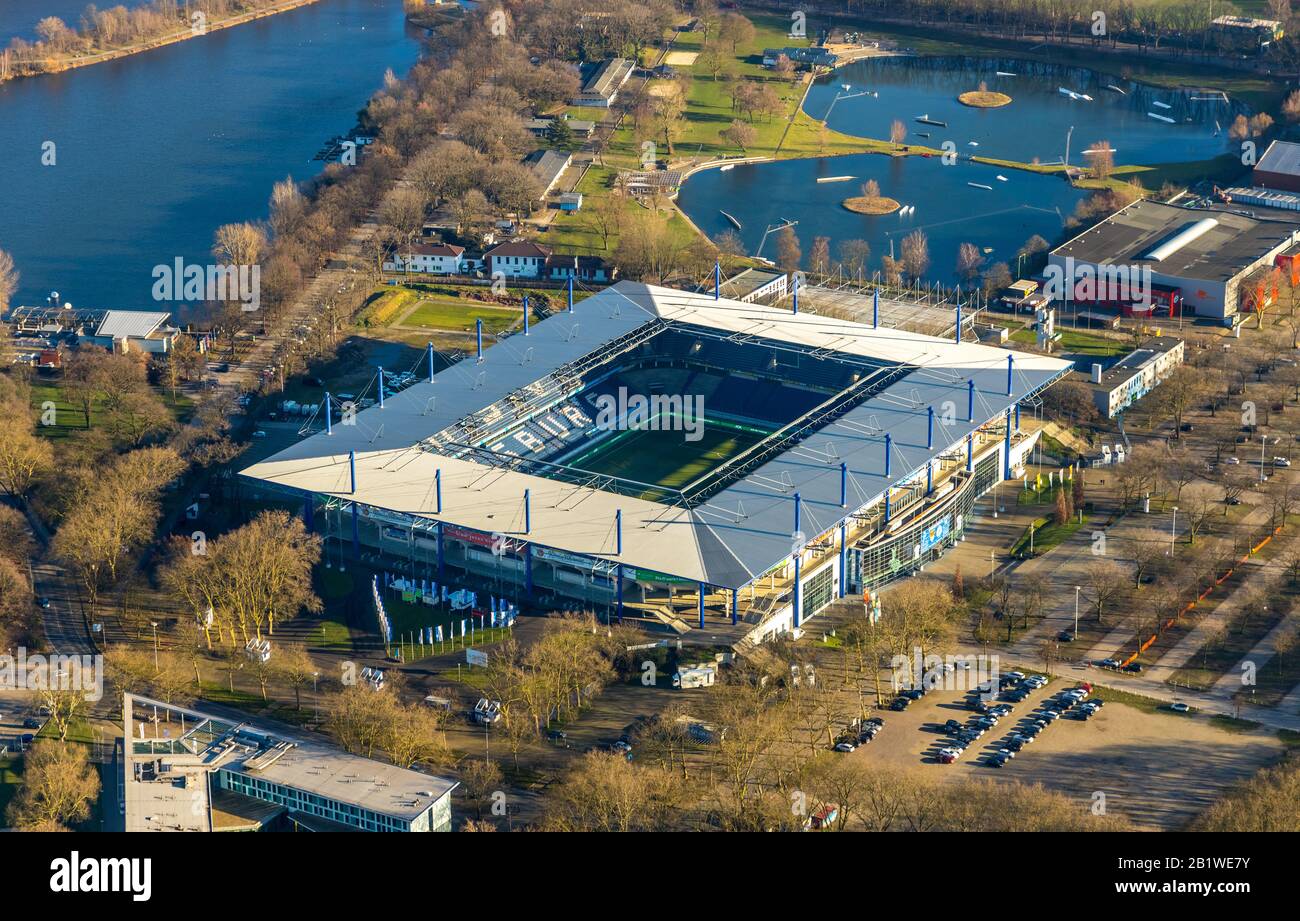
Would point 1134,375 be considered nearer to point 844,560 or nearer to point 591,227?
point 844,560

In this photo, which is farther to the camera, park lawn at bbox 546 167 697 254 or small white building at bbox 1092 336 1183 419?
park lawn at bbox 546 167 697 254

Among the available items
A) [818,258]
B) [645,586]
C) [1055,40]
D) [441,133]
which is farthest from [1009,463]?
[1055,40]

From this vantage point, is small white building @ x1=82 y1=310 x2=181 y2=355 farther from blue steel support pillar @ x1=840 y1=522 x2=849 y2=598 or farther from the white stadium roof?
blue steel support pillar @ x1=840 y1=522 x2=849 y2=598

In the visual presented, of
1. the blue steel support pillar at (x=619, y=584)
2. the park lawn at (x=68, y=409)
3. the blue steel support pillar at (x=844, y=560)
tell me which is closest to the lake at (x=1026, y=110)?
the park lawn at (x=68, y=409)

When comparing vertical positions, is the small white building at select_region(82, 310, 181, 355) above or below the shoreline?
below

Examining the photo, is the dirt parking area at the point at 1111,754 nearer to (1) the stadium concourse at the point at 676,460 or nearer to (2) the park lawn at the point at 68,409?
(1) the stadium concourse at the point at 676,460

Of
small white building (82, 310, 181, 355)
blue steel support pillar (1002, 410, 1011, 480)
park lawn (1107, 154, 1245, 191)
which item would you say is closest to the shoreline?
small white building (82, 310, 181, 355)

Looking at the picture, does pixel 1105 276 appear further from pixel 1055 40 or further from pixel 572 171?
pixel 1055 40

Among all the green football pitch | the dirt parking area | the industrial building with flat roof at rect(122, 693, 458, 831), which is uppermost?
the green football pitch
